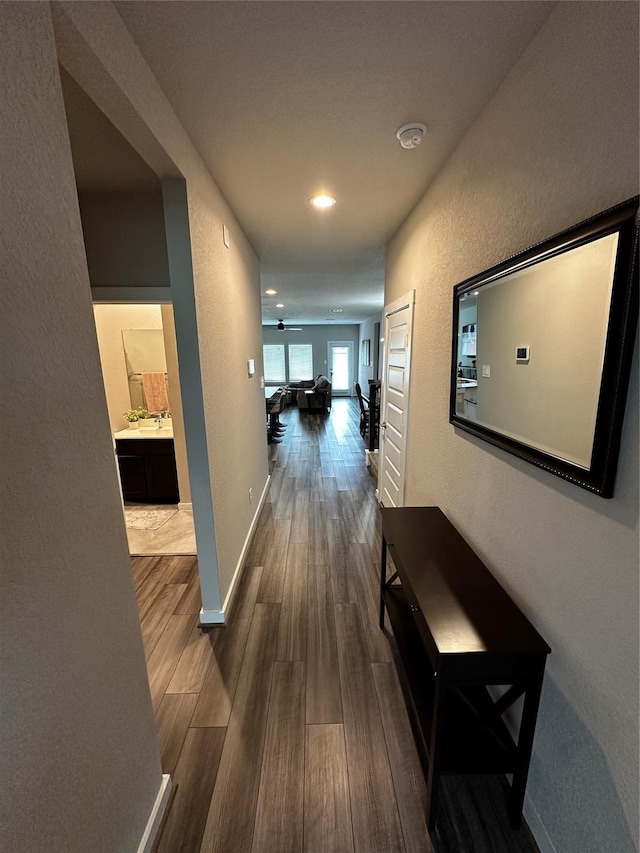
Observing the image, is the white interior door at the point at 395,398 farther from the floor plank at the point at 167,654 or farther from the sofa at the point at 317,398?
the sofa at the point at 317,398

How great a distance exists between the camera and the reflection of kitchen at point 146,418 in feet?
11.1

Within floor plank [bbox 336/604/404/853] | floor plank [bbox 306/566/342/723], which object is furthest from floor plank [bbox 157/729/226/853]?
floor plank [bbox 336/604/404/853]

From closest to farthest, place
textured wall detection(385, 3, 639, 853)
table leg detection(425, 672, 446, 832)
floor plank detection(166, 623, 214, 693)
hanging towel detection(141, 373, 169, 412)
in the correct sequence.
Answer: textured wall detection(385, 3, 639, 853) → table leg detection(425, 672, 446, 832) → floor plank detection(166, 623, 214, 693) → hanging towel detection(141, 373, 169, 412)

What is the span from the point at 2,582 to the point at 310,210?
2.61m

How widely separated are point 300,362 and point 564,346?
1146 cm

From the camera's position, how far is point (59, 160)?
772 millimetres

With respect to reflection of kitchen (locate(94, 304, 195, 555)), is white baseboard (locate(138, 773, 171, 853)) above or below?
below

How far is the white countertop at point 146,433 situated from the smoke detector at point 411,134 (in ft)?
10.6

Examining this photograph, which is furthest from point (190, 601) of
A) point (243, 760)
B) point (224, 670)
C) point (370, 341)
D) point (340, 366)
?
point (340, 366)

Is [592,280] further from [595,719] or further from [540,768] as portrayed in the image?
[540,768]

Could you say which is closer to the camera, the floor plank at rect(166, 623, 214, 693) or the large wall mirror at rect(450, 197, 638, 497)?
the large wall mirror at rect(450, 197, 638, 497)

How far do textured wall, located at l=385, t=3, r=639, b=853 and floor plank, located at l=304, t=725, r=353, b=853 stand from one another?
2.16ft

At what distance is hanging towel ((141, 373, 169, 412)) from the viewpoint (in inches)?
159

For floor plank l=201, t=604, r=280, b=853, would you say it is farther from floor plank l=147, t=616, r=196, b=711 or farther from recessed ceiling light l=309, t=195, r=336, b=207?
recessed ceiling light l=309, t=195, r=336, b=207
